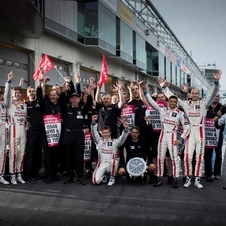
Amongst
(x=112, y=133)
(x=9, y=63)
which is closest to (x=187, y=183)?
(x=112, y=133)

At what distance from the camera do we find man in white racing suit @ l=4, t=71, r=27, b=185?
7.07 metres

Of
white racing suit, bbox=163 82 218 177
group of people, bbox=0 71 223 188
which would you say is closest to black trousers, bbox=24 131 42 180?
group of people, bbox=0 71 223 188

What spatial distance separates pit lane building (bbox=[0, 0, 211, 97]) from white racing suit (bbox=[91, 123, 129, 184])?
7.69 meters

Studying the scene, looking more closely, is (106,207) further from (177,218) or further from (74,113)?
(74,113)

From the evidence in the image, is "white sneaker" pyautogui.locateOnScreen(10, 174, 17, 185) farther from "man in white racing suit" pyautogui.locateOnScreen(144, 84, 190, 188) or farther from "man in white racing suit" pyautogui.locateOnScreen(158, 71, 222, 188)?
"man in white racing suit" pyautogui.locateOnScreen(158, 71, 222, 188)

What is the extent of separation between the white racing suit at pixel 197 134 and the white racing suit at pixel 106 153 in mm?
1331

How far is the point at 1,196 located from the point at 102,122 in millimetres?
2691

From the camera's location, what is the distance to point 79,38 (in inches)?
899

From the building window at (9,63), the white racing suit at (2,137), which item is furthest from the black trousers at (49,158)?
the building window at (9,63)

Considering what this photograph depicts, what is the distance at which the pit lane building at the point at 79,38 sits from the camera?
52.0 ft

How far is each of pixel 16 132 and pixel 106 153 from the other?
1.95m

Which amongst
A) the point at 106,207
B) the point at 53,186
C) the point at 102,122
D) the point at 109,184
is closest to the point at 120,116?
the point at 102,122

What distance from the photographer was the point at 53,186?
6.91 metres

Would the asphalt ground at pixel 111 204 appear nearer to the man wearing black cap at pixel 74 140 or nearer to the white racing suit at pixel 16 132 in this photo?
the man wearing black cap at pixel 74 140
